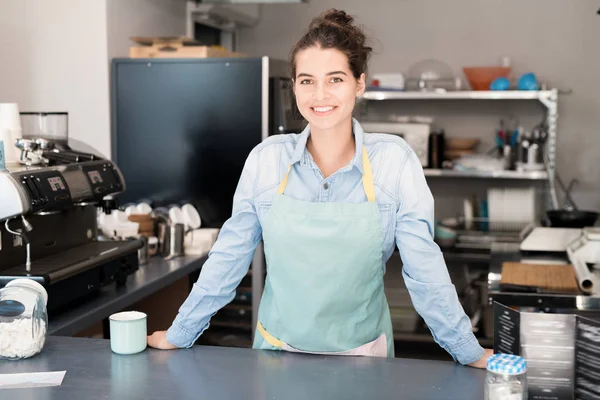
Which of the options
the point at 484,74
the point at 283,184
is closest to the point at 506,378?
the point at 283,184

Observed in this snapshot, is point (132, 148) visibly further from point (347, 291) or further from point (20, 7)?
point (347, 291)

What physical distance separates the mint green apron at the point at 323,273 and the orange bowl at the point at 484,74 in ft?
10.1

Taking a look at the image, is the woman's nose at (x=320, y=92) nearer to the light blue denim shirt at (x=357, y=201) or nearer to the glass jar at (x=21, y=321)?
the light blue denim shirt at (x=357, y=201)

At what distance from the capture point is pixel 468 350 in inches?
66.8

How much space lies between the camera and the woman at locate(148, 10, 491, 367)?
6.05ft

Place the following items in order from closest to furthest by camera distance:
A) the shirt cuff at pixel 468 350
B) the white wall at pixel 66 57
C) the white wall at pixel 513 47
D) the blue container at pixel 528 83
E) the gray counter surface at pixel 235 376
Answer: the gray counter surface at pixel 235 376 → the shirt cuff at pixel 468 350 → the white wall at pixel 66 57 → the blue container at pixel 528 83 → the white wall at pixel 513 47

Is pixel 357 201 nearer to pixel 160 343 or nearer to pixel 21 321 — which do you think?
pixel 160 343

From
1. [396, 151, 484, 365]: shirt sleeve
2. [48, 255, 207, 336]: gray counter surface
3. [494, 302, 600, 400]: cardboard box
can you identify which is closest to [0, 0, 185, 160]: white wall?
[48, 255, 207, 336]: gray counter surface

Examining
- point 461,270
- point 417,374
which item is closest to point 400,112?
point 461,270

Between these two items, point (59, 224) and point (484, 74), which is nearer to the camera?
point (59, 224)

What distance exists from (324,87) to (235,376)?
0.68 meters

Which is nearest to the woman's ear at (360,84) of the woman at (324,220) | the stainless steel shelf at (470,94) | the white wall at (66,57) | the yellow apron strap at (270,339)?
the woman at (324,220)

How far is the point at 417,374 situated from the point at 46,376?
762 millimetres

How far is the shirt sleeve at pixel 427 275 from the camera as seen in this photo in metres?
1.71
